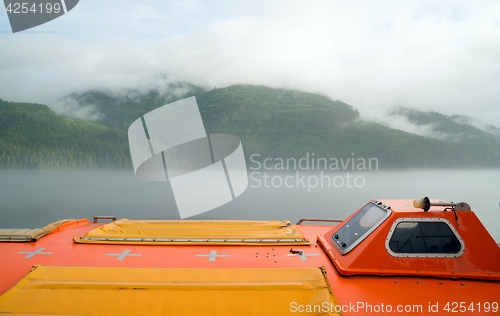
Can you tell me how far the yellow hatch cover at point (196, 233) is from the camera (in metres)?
2.97

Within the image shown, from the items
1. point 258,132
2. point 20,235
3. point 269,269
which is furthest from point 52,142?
point 269,269

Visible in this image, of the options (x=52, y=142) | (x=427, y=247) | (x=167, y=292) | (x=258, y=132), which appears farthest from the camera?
(x=258, y=132)

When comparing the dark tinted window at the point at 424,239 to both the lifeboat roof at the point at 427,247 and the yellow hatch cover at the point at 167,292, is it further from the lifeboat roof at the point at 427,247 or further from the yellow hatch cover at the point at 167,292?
the yellow hatch cover at the point at 167,292

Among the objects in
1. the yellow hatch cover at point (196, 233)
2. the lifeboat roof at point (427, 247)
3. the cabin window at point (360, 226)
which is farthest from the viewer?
the yellow hatch cover at point (196, 233)

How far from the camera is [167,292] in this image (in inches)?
74.9

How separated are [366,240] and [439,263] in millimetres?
630

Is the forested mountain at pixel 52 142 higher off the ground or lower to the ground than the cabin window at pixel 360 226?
higher

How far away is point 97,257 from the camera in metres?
2.64

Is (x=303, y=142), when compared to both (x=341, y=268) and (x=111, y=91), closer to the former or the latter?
(x=341, y=268)

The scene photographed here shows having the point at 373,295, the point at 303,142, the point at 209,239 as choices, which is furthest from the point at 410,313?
the point at 303,142
